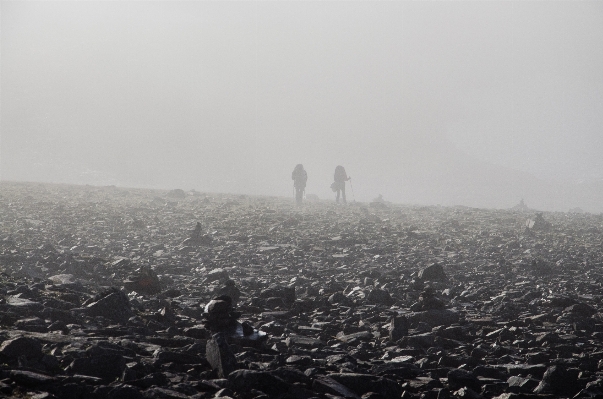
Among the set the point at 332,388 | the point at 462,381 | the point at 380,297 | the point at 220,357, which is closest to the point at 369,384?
the point at 332,388

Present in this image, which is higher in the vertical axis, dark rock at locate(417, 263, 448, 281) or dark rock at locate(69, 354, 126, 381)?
dark rock at locate(417, 263, 448, 281)

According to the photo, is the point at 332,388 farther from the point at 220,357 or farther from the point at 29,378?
the point at 29,378

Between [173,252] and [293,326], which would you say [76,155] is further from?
[293,326]

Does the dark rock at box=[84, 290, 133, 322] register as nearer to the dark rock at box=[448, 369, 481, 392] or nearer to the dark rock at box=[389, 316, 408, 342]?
the dark rock at box=[389, 316, 408, 342]

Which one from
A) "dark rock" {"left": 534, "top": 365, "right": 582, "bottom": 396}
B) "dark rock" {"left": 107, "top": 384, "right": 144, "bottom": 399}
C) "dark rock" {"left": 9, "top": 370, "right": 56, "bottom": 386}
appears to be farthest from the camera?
"dark rock" {"left": 534, "top": 365, "right": 582, "bottom": 396}

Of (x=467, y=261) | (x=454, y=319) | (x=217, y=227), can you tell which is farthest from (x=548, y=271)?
(x=217, y=227)

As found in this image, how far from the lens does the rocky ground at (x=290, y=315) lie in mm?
5129

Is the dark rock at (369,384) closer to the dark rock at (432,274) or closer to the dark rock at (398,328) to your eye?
the dark rock at (398,328)

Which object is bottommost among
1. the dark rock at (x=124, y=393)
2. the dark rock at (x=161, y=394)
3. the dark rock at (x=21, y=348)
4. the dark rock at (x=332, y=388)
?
the dark rock at (x=332, y=388)

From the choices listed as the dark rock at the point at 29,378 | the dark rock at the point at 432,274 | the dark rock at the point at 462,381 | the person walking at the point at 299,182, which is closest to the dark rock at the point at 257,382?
the dark rock at the point at 29,378

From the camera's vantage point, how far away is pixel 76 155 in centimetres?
10125

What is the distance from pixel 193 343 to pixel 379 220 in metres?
17.1

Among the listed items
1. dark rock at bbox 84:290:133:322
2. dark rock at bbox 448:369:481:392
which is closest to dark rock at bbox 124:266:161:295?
dark rock at bbox 84:290:133:322

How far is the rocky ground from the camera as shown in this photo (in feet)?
16.8
